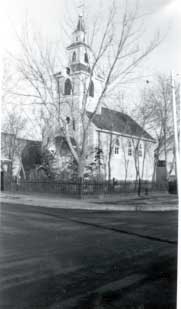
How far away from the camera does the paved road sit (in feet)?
7.86

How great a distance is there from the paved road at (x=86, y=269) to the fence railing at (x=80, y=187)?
7449mm

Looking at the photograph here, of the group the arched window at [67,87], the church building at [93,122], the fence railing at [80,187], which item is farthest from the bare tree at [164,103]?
the arched window at [67,87]

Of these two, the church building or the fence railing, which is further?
the fence railing

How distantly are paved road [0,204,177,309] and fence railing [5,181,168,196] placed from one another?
7449 millimetres

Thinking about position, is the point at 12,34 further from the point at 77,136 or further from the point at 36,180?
the point at 77,136

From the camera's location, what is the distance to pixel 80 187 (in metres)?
12.8

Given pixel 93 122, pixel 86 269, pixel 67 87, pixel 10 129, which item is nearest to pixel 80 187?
pixel 67 87

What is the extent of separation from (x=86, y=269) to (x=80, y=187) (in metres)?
9.57

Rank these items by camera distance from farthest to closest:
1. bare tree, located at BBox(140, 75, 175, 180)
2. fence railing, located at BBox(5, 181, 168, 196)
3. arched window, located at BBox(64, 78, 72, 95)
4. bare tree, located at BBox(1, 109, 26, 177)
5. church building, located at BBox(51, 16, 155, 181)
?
arched window, located at BBox(64, 78, 72, 95)
fence railing, located at BBox(5, 181, 168, 196)
church building, located at BBox(51, 16, 155, 181)
bare tree, located at BBox(1, 109, 26, 177)
bare tree, located at BBox(140, 75, 175, 180)

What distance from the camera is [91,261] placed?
361 cm

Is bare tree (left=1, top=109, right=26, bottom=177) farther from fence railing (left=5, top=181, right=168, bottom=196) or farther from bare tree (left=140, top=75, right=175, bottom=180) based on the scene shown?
fence railing (left=5, top=181, right=168, bottom=196)

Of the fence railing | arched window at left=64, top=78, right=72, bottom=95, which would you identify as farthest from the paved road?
arched window at left=64, top=78, right=72, bottom=95

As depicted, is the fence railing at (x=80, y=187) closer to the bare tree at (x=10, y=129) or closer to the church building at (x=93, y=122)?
the church building at (x=93, y=122)

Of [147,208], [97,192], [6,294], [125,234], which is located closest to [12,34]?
[6,294]
